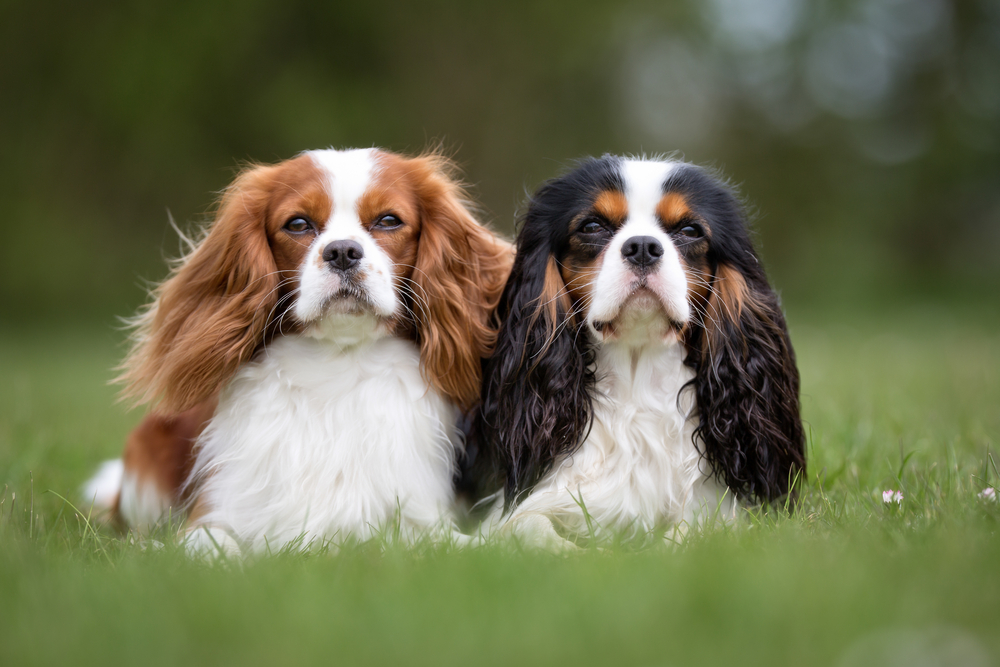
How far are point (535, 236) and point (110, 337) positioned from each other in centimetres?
792

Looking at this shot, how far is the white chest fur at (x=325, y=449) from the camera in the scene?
248cm

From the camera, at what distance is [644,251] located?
235 centimetres

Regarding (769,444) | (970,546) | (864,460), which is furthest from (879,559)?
(864,460)

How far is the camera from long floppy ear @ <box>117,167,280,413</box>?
256cm

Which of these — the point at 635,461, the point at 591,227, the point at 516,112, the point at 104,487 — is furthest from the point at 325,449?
the point at 516,112

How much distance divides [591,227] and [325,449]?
1.01 metres

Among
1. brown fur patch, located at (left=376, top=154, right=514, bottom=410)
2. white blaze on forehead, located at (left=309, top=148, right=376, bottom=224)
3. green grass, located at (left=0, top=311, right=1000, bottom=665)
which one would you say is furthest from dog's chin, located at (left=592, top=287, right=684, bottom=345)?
white blaze on forehead, located at (left=309, top=148, right=376, bottom=224)

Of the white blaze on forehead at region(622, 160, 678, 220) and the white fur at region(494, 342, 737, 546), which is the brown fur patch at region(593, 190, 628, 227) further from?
the white fur at region(494, 342, 737, 546)

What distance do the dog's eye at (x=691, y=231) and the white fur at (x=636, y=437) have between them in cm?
8

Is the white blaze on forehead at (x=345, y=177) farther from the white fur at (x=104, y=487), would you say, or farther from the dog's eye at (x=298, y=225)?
the white fur at (x=104, y=487)

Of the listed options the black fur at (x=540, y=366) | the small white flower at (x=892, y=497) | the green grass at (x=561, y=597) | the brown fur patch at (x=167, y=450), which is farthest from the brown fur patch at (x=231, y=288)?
the small white flower at (x=892, y=497)

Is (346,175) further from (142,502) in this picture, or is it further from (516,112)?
(516,112)

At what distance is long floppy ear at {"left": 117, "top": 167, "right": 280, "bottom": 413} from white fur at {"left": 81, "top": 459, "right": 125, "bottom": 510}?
483mm

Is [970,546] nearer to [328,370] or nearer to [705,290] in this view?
[705,290]
